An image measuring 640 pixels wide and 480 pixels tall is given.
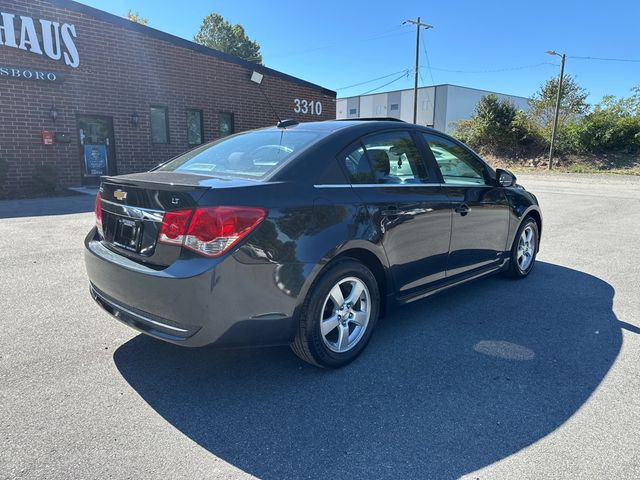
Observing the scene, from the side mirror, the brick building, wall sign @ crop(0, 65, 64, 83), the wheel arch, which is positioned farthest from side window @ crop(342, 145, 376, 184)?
wall sign @ crop(0, 65, 64, 83)

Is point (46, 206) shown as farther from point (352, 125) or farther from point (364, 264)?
point (364, 264)

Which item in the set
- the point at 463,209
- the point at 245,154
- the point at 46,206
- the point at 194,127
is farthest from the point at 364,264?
the point at 194,127

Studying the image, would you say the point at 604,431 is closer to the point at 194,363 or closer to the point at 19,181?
the point at 194,363

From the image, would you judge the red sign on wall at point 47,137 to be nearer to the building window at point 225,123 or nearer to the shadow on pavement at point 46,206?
the shadow on pavement at point 46,206

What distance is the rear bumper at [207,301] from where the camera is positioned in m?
2.44

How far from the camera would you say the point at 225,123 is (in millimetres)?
16969

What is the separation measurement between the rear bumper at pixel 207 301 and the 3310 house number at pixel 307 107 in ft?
54.8

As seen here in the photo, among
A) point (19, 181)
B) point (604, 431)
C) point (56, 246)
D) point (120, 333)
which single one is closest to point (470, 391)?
point (604, 431)

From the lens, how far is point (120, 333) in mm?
3598

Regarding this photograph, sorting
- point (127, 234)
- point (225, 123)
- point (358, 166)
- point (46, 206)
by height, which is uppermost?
point (225, 123)

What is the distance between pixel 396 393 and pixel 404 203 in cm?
135

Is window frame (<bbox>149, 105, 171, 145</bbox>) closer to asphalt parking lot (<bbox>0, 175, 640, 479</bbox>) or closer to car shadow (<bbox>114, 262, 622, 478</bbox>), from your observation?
asphalt parking lot (<bbox>0, 175, 640, 479</bbox>)

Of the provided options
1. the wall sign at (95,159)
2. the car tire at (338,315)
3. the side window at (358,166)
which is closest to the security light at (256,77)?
the wall sign at (95,159)

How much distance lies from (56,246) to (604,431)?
6.57 meters
